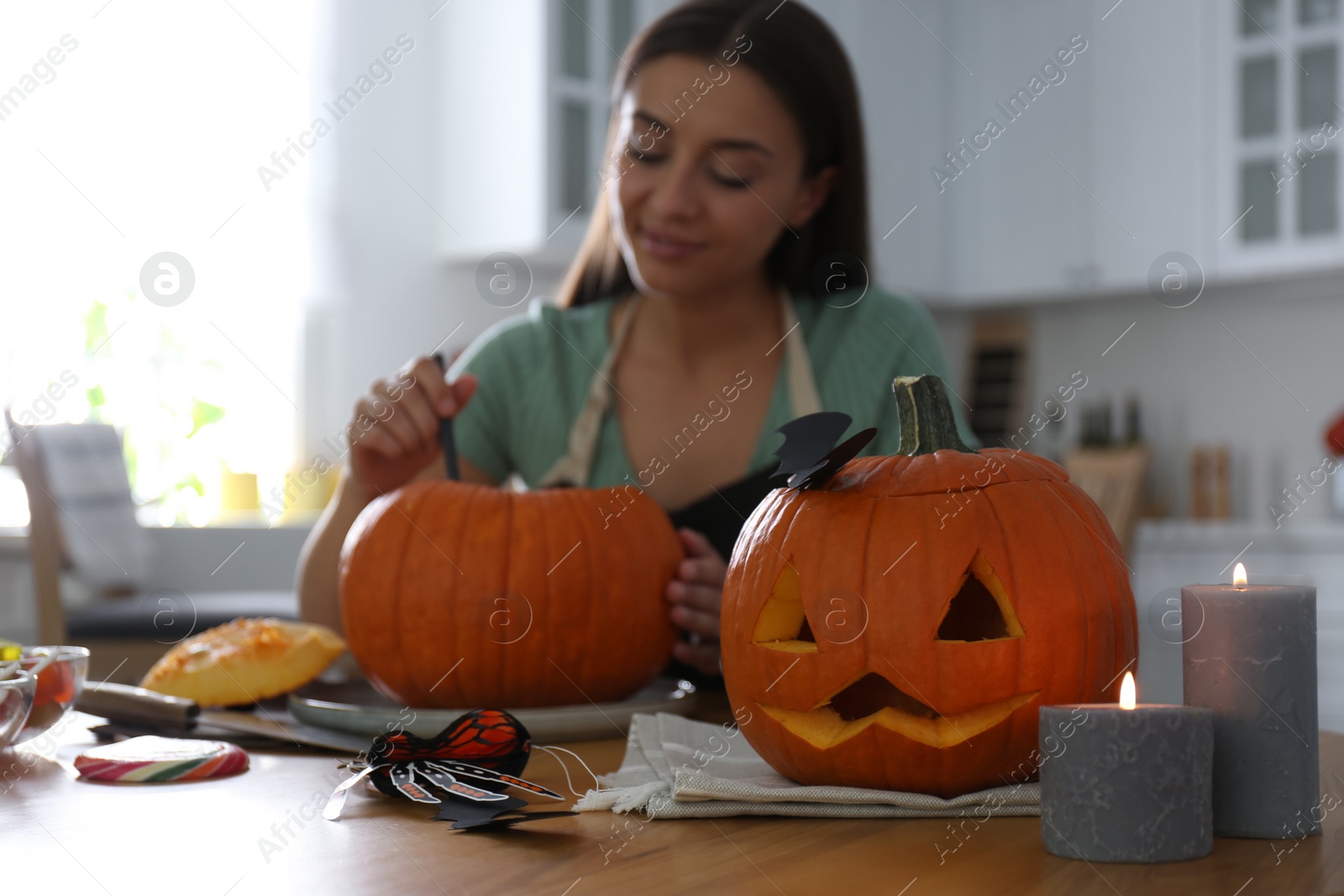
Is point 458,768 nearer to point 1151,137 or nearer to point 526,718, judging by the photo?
point 526,718

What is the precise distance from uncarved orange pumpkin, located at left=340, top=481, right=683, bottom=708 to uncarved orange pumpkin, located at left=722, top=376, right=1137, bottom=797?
223mm

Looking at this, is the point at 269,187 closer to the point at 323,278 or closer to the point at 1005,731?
the point at 323,278

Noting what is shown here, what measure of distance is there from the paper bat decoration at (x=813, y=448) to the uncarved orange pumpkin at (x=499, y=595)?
275mm

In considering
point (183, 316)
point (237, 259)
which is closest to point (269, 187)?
point (237, 259)

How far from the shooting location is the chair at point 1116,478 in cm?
345

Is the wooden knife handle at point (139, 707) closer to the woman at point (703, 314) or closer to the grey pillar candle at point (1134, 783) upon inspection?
the woman at point (703, 314)

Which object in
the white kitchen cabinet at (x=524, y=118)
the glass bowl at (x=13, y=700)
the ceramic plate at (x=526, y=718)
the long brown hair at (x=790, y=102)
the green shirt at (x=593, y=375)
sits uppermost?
the white kitchen cabinet at (x=524, y=118)

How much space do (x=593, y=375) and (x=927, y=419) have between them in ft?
2.64

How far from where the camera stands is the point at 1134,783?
0.49 meters

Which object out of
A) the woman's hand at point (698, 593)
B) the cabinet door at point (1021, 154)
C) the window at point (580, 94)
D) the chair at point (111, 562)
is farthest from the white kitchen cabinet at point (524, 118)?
the woman's hand at point (698, 593)

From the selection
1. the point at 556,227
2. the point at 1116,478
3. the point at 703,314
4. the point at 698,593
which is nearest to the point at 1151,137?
the point at 1116,478

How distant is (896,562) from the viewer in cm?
61

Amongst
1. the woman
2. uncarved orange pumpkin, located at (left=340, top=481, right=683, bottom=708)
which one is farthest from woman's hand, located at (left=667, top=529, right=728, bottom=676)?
the woman

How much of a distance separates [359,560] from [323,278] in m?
2.48
